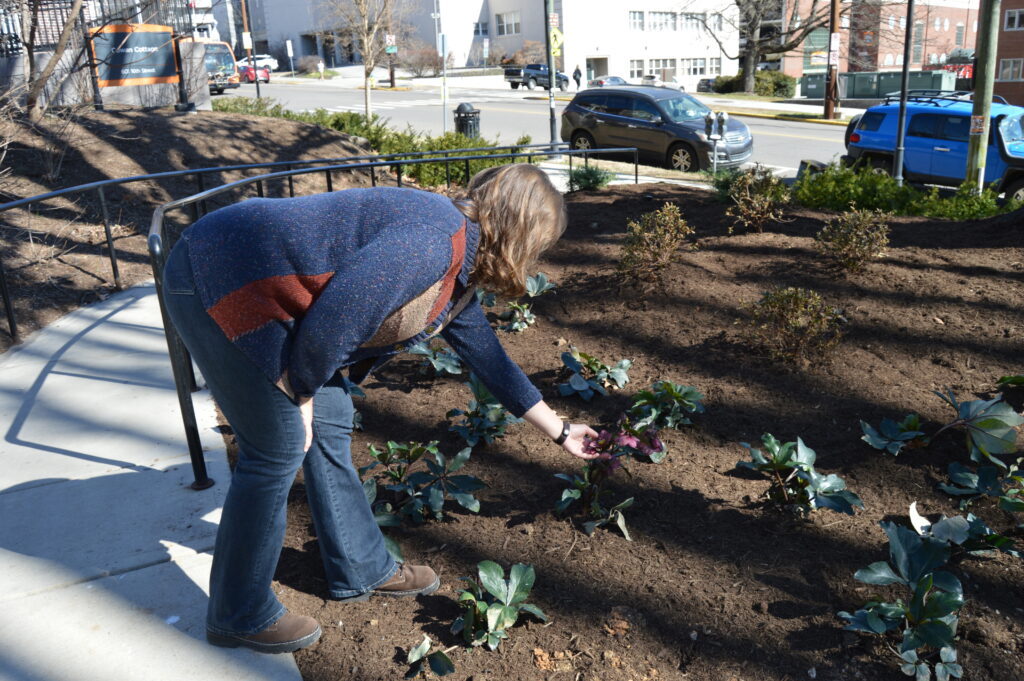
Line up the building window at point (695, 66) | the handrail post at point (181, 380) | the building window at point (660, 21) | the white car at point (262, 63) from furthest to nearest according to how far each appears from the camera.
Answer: the building window at point (695, 66), the building window at point (660, 21), the white car at point (262, 63), the handrail post at point (181, 380)

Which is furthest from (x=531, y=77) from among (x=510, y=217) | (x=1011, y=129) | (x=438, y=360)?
(x=510, y=217)

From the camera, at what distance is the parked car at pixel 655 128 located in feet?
52.6

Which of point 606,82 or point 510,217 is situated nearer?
point 510,217

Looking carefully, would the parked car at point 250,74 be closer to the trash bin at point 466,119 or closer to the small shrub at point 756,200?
the trash bin at point 466,119

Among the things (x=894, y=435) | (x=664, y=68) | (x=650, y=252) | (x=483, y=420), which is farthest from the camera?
(x=664, y=68)

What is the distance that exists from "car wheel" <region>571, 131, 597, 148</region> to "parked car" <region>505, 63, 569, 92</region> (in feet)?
88.4

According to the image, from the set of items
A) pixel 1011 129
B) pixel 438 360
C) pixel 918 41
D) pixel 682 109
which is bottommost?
pixel 438 360

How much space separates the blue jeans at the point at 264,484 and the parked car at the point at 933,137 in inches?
523

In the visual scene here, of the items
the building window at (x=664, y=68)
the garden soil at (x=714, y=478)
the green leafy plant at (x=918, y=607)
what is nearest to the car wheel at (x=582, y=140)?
the garden soil at (x=714, y=478)

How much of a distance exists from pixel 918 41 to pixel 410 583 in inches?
2357

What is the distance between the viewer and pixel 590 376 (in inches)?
160

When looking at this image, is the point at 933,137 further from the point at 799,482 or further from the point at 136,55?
the point at 799,482

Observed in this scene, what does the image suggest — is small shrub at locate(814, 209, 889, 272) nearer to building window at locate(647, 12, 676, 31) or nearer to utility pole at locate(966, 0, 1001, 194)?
utility pole at locate(966, 0, 1001, 194)

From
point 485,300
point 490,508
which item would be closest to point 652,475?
point 490,508
